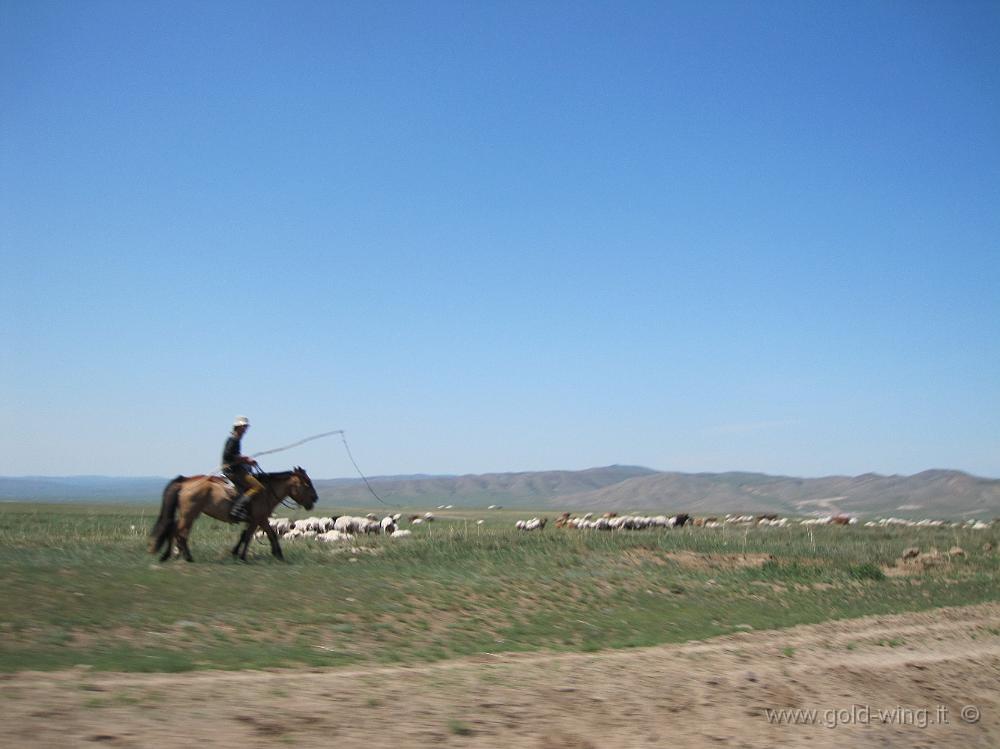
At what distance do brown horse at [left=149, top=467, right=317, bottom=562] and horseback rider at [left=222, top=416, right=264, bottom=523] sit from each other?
15cm

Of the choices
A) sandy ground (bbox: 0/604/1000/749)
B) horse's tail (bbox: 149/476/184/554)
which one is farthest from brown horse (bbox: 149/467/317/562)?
sandy ground (bbox: 0/604/1000/749)

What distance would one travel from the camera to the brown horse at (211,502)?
19.6m

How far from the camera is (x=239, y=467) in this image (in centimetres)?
2089

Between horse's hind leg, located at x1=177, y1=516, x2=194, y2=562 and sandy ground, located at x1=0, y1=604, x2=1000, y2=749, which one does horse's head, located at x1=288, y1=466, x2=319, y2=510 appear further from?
sandy ground, located at x1=0, y1=604, x2=1000, y2=749

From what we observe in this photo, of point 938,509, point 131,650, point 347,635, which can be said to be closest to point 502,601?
point 347,635

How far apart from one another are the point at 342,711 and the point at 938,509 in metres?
156

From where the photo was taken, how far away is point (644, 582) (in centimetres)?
2227

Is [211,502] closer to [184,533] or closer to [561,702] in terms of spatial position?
[184,533]

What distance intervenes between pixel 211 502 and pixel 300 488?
232cm

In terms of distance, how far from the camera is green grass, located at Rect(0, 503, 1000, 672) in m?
13.0

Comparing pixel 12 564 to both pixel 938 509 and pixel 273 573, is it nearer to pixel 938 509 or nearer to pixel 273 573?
pixel 273 573

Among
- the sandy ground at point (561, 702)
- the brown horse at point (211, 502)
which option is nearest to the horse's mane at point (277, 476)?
the brown horse at point (211, 502)

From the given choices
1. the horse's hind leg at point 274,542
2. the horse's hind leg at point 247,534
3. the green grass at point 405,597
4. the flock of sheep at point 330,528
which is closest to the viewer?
the green grass at point 405,597

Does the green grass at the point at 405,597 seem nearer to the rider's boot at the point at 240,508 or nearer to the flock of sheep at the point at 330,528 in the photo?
the rider's boot at the point at 240,508
